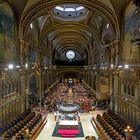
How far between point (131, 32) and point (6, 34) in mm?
10261

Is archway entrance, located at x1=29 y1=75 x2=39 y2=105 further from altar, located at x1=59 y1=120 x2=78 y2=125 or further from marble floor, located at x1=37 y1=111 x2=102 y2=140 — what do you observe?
altar, located at x1=59 y1=120 x2=78 y2=125

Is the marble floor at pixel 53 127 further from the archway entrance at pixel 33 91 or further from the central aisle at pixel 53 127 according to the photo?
the archway entrance at pixel 33 91

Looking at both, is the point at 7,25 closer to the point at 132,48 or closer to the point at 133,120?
the point at 132,48

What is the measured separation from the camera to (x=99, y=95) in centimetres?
3750

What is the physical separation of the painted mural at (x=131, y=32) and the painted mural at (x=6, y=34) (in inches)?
398

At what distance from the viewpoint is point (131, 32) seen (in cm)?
2197

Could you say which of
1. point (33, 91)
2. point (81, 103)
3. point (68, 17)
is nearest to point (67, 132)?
point (81, 103)

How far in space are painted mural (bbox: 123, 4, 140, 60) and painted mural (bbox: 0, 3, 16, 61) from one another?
1011cm

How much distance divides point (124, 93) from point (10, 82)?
10197mm

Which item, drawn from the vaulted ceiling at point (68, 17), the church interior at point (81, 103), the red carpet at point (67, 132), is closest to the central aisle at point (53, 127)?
the church interior at point (81, 103)

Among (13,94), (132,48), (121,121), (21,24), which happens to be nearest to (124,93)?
(121,121)

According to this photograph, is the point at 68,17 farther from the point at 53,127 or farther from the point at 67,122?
the point at 53,127

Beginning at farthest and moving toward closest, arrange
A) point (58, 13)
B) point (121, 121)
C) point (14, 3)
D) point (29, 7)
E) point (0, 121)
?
1. point (58, 13)
2. point (29, 7)
3. point (14, 3)
4. point (121, 121)
5. point (0, 121)

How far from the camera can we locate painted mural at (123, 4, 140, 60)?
20484mm
